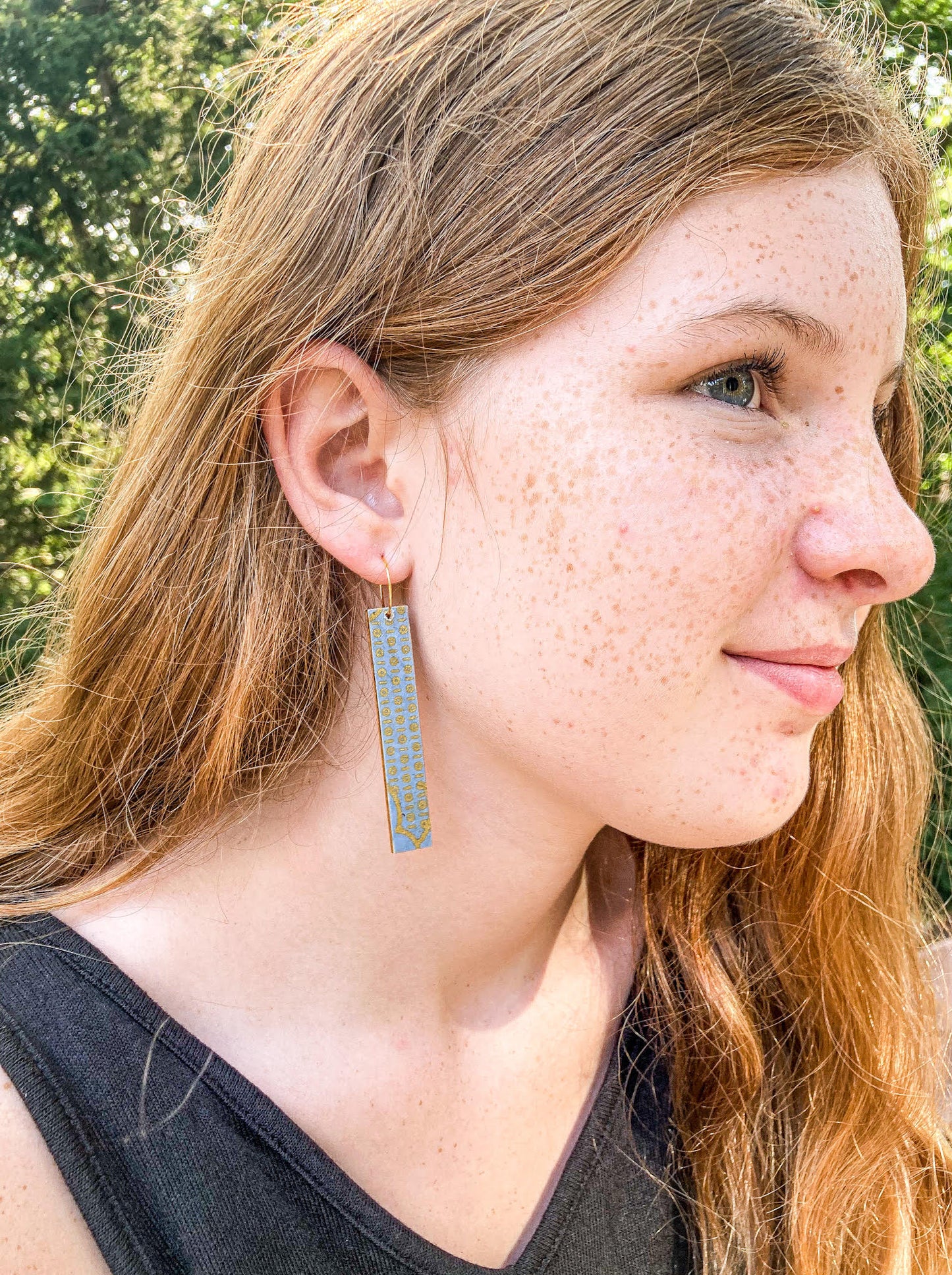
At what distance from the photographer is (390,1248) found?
5.38 ft

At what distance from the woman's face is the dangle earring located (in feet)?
0.24

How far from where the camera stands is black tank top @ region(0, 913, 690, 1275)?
1508 millimetres

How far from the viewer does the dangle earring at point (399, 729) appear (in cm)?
164

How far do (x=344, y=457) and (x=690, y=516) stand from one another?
1.81 ft

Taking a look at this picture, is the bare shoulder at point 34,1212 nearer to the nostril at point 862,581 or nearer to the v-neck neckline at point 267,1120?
the v-neck neckline at point 267,1120

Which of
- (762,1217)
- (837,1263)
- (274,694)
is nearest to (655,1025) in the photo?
(762,1217)

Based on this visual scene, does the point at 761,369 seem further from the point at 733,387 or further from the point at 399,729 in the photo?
the point at 399,729

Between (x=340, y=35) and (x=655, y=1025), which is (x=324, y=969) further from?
(x=340, y=35)

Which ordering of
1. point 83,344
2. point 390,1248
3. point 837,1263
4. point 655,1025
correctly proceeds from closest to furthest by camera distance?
point 390,1248 < point 837,1263 < point 655,1025 < point 83,344

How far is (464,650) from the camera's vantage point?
5.35ft

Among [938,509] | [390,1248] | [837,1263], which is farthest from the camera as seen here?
[938,509]

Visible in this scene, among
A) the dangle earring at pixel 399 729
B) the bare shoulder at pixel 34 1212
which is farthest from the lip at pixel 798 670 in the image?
the bare shoulder at pixel 34 1212

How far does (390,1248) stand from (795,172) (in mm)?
1671

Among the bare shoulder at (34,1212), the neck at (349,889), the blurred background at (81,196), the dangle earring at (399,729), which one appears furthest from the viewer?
the blurred background at (81,196)
